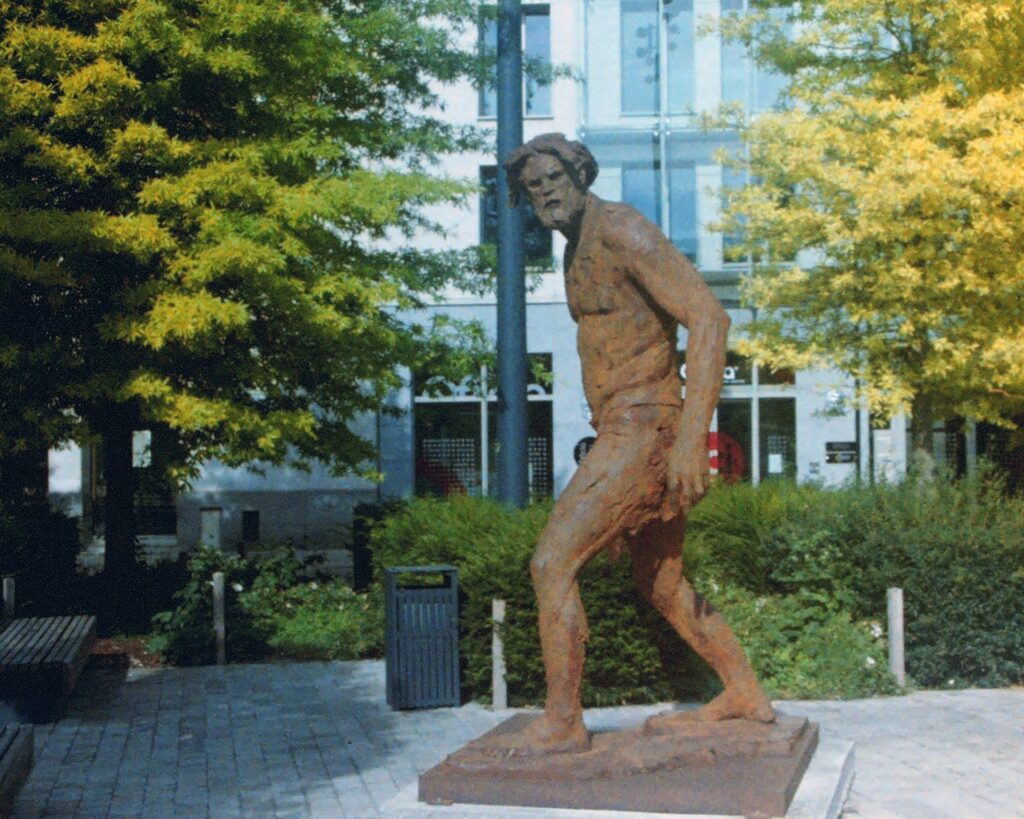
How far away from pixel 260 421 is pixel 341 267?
78.4 inches

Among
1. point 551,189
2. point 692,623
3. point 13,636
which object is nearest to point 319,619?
point 13,636

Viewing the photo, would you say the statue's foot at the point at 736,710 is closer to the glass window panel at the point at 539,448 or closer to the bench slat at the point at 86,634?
the bench slat at the point at 86,634

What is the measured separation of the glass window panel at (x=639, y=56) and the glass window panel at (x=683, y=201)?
122 cm

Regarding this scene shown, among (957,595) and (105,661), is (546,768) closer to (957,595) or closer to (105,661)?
(957,595)

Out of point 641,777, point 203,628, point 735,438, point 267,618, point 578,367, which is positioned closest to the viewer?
point 641,777

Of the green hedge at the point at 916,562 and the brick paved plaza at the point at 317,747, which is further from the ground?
the green hedge at the point at 916,562

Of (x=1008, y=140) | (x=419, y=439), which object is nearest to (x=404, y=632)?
(x=1008, y=140)

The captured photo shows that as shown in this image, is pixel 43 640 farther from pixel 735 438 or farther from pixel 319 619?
pixel 735 438

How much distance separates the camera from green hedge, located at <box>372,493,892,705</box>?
31.6ft

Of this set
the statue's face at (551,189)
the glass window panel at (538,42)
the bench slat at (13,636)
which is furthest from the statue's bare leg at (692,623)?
the glass window panel at (538,42)

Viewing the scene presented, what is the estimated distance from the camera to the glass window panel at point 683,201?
2602 cm

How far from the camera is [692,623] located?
6148 mm

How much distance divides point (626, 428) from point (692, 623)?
3.09ft

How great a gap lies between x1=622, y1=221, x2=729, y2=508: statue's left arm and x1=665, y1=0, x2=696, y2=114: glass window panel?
20.9 metres
